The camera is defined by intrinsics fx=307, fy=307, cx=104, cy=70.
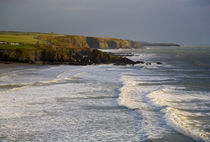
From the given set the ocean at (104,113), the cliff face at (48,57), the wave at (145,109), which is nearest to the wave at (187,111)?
the ocean at (104,113)

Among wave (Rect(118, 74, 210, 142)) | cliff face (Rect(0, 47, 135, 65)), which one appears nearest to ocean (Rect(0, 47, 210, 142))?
wave (Rect(118, 74, 210, 142))

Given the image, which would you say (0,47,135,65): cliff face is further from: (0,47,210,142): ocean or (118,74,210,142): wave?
(118,74,210,142): wave

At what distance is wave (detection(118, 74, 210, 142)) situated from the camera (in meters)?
13.9

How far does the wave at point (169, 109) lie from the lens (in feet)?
45.7

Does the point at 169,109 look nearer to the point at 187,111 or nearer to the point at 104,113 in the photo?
→ the point at 187,111

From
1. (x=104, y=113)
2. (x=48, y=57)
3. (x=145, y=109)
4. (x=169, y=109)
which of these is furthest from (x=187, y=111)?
(x=48, y=57)

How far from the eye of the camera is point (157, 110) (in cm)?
1783

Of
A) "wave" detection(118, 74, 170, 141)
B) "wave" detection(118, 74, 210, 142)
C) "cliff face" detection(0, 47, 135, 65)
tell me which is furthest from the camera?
"cliff face" detection(0, 47, 135, 65)

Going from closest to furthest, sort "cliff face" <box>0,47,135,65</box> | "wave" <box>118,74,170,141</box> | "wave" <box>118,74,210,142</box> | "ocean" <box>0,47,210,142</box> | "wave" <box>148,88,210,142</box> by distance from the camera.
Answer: "ocean" <box>0,47,210,142</box> → "wave" <box>118,74,170,141</box> → "wave" <box>148,88,210,142</box> → "wave" <box>118,74,210,142</box> → "cliff face" <box>0,47,135,65</box>

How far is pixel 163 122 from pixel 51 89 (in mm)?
12421

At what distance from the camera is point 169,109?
58.2 feet

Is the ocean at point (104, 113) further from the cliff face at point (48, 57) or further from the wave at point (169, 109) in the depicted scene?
the cliff face at point (48, 57)

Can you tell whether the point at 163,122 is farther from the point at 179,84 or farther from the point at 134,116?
Result: the point at 179,84

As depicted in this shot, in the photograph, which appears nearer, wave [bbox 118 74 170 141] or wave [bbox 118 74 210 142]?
wave [bbox 118 74 170 141]
